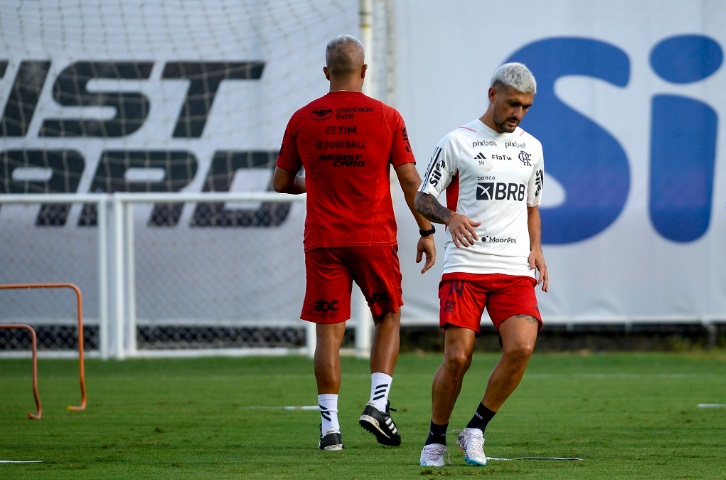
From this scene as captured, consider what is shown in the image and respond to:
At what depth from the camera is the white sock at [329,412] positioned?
629 centimetres

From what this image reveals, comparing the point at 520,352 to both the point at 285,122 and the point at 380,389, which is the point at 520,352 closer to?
the point at 380,389

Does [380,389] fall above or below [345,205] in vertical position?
below

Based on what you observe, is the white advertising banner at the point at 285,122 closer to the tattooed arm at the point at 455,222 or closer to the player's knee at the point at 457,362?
the tattooed arm at the point at 455,222

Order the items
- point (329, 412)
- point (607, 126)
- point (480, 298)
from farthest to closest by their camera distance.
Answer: point (607, 126) < point (329, 412) < point (480, 298)

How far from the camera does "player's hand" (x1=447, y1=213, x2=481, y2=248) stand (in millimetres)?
5379

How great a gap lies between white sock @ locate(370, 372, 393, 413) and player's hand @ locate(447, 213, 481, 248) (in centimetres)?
120

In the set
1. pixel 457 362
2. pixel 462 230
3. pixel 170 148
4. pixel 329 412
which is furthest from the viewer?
pixel 170 148

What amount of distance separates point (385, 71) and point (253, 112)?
1.45 m

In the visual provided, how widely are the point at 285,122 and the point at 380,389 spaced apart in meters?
6.91

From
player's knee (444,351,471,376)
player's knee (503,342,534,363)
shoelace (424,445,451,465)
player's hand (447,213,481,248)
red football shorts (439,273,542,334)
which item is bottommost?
shoelace (424,445,451,465)

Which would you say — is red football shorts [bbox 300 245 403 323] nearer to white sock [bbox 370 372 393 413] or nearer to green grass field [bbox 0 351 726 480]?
white sock [bbox 370 372 393 413]

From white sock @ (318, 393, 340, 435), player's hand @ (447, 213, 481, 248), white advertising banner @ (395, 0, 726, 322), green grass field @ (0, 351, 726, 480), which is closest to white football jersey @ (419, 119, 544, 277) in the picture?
player's hand @ (447, 213, 481, 248)

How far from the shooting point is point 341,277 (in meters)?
6.43

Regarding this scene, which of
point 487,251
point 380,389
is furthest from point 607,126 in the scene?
point 487,251
